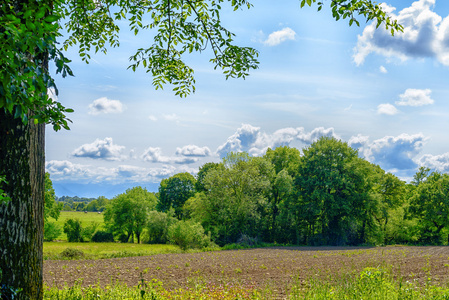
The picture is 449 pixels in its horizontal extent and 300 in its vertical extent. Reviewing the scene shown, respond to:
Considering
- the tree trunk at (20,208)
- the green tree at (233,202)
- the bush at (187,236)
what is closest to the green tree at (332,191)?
the green tree at (233,202)

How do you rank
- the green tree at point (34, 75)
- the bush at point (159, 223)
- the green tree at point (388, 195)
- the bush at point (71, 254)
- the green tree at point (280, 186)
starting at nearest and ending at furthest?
the green tree at point (34, 75) → the bush at point (71, 254) → the green tree at point (280, 186) → the bush at point (159, 223) → the green tree at point (388, 195)

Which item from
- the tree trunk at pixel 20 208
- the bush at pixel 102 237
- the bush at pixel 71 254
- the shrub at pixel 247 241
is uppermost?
the tree trunk at pixel 20 208

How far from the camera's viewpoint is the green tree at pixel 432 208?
125ft

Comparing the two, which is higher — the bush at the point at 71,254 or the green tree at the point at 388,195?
the green tree at the point at 388,195

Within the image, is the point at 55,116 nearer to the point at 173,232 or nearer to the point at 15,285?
the point at 15,285

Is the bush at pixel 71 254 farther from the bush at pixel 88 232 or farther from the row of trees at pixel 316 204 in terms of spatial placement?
the bush at pixel 88 232

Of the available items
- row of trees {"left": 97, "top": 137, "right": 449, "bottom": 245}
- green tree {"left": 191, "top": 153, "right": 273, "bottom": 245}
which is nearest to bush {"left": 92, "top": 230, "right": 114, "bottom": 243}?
row of trees {"left": 97, "top": 137, "right": 449, "bottom": 245}

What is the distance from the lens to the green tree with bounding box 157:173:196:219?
57156 millimetres

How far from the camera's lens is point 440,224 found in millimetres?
38656

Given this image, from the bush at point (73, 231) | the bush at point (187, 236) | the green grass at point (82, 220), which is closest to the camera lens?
the bush at point (187, 236)

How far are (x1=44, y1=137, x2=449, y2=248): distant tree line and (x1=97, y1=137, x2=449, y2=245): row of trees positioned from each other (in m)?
0.11

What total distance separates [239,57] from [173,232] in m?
25.3

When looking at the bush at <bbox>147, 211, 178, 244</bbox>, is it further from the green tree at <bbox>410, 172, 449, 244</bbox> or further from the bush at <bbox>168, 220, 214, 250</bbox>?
the green tree at <bbox>410, 172, 449, 244</bbox>

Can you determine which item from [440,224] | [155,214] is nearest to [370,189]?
[440,224]
